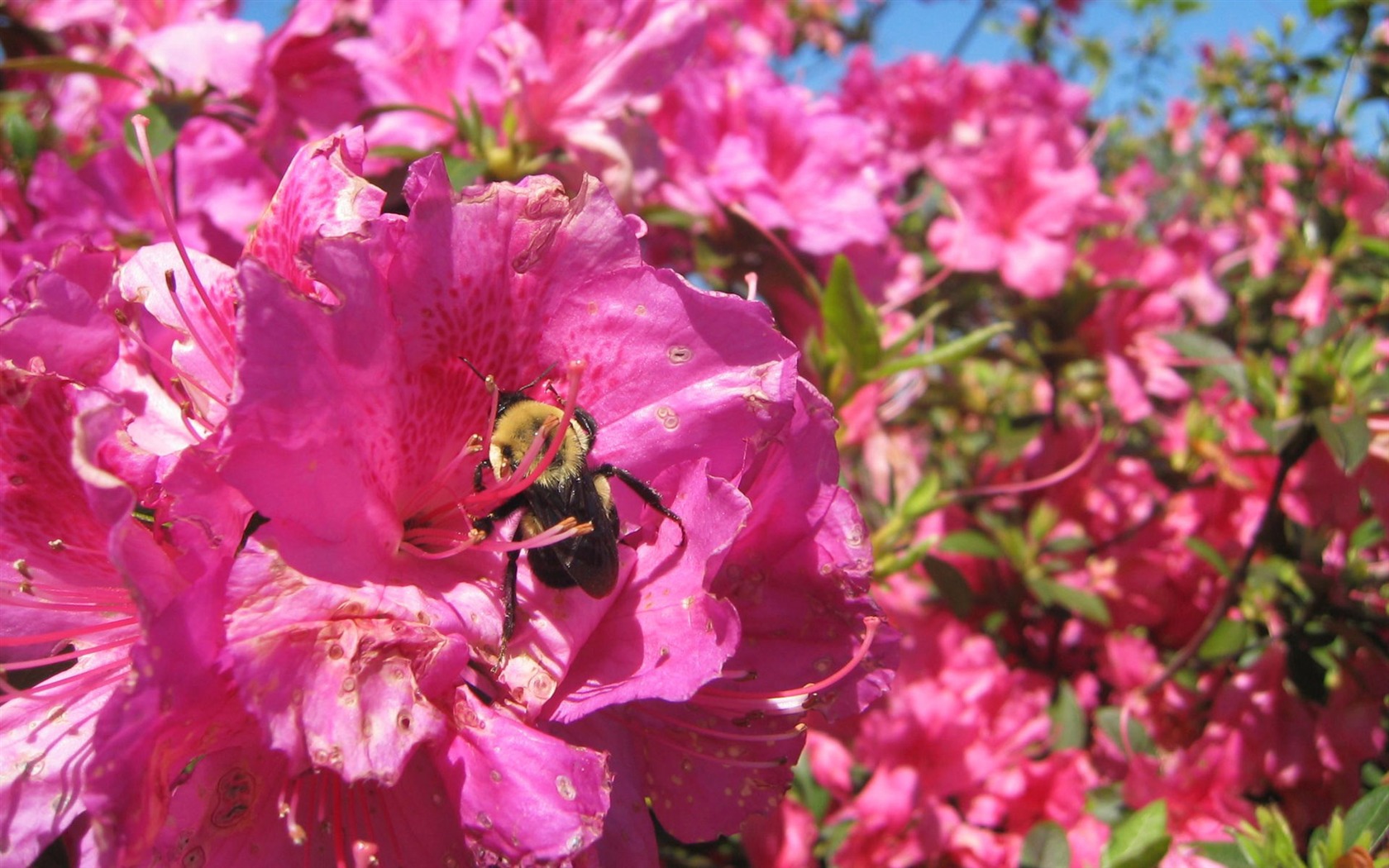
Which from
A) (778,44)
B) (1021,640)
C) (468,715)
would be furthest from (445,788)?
(778,44)

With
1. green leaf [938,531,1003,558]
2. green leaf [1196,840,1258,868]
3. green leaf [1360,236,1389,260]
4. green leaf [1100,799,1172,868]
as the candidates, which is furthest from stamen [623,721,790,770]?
green leaf [1360,236,1389,260]

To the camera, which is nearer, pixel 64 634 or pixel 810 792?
pixel 64 634

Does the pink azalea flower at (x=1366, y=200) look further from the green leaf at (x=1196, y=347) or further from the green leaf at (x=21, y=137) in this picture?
the green leaf at (x=21, y=137)

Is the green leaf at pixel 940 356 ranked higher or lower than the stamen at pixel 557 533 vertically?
lower

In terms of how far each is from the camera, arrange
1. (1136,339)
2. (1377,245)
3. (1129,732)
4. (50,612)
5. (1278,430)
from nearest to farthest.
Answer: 1. (50,612)
2. (1278,430)
3. (1129,732)
4. (1377,245)
5. (1136,339)

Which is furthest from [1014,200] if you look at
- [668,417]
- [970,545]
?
[668,417]

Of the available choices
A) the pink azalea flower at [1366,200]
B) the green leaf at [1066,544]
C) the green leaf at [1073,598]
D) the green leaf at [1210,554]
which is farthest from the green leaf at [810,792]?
the pink azalea flower at [1366,200]

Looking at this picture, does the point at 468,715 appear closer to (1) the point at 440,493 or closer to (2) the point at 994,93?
(1) the point at 440,493

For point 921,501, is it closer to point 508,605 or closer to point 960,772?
point 960,772
